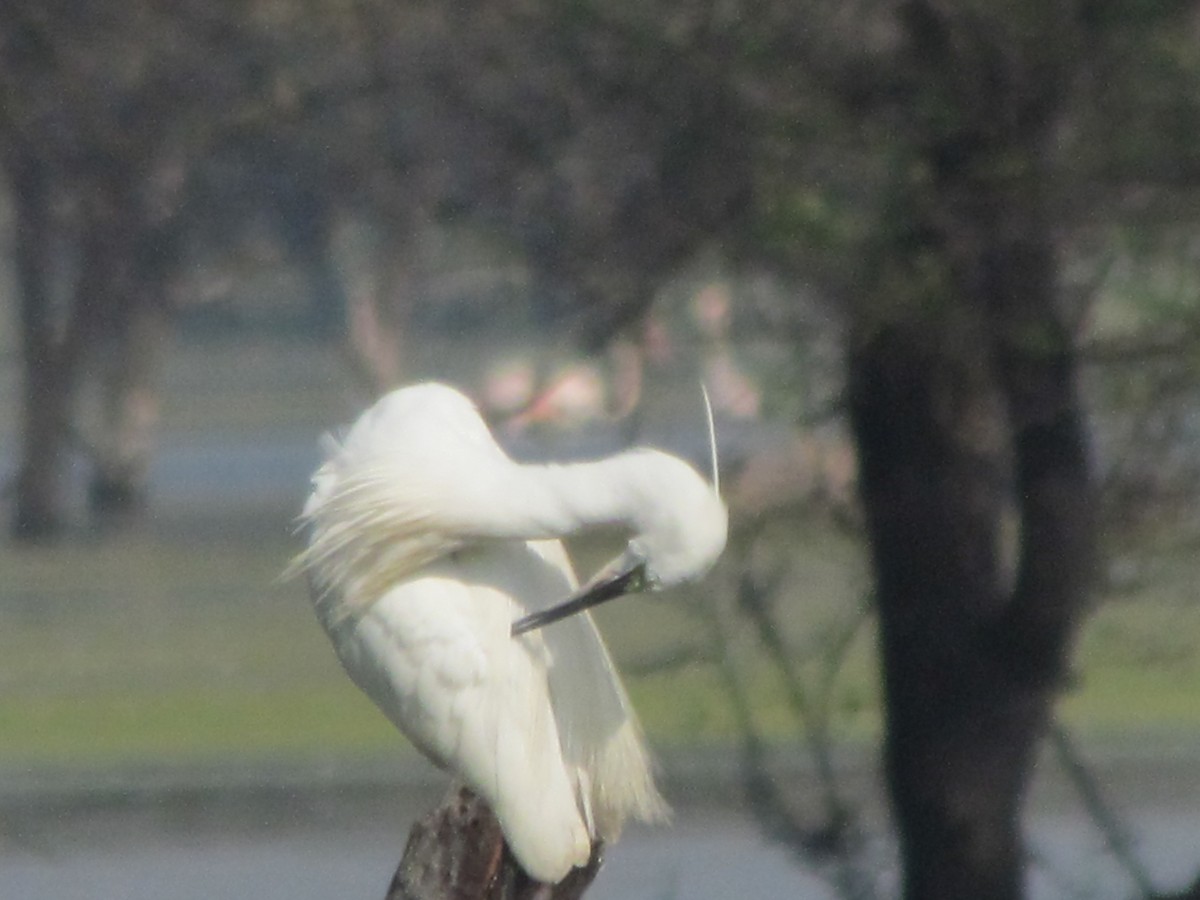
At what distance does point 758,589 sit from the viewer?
248 inches

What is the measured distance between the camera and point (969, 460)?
6.27 m

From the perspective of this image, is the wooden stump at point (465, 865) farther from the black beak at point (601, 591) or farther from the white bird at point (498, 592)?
the black beak at point (601, 591)

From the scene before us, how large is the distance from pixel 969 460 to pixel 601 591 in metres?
2.65

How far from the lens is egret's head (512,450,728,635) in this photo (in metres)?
3.74

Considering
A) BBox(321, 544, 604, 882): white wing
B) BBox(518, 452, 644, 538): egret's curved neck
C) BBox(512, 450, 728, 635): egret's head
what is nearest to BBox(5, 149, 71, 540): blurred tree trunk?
BBox(321, 544, 604, 882): white wing

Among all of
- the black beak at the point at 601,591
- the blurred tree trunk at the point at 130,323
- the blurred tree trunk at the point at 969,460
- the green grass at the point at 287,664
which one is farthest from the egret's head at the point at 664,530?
the blurred tree trunk at the point at 130,323

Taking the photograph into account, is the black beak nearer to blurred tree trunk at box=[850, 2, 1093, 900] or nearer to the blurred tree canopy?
the blurred tree canopy

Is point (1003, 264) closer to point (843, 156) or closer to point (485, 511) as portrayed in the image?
point (843, 156)

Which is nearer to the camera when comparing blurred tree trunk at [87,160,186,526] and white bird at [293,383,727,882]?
white bird at [293,383,727,882]

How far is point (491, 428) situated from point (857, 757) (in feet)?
16.3

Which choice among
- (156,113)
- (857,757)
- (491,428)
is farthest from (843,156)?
(857,757)

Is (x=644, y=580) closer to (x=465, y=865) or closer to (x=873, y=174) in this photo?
(x=465, y=865)

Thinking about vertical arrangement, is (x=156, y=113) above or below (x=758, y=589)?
above

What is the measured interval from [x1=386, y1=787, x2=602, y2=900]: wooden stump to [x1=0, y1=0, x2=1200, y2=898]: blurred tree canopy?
1.68m
